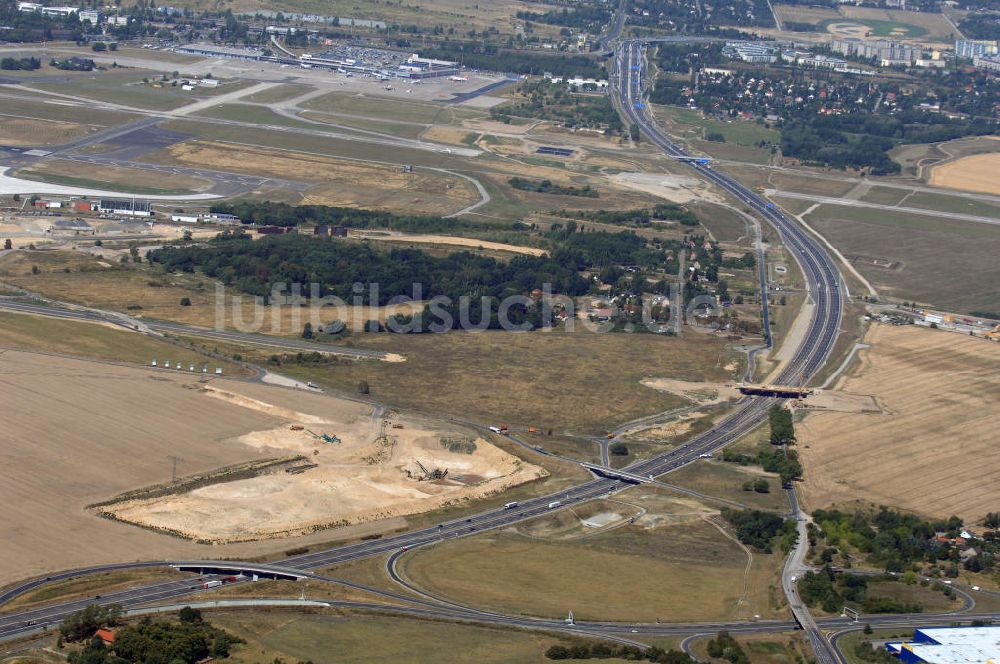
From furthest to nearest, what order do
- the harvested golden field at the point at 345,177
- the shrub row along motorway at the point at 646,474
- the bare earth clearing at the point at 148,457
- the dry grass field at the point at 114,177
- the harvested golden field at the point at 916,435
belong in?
the harvested golden field at the point at 345,177, the dry grass field at the point at 114,177, the harvested golden field at the point at 916,435, the bare earth clearing at the point at 148,457, the shrub row along motorway at the point at 646,474

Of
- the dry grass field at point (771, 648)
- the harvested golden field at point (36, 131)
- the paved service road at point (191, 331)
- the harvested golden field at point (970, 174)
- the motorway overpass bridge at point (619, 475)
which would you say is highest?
the harvested golden field at point (36, 131)

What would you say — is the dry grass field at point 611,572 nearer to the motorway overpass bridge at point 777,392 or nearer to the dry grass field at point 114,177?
the motorway overpass bridge at point 777,392

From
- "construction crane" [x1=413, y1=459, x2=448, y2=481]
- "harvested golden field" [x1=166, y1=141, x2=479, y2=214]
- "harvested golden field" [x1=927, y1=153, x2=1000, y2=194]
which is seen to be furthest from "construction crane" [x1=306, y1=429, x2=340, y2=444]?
"harvested golden field" [x1=927, y1=153, x2=1000, y2=194]

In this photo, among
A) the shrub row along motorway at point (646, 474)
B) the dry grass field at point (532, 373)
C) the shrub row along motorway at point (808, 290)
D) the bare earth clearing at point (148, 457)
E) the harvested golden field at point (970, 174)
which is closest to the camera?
the shrub row along motorway at point (646, 474)

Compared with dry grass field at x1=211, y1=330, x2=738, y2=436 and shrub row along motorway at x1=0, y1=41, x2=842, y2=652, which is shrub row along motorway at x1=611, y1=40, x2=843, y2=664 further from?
dry grass field at x1=211, y1=330, x2=738, y2=436

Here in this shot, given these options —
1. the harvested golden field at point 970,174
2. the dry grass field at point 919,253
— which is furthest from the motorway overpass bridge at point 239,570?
the harvested golden field at point 970,174

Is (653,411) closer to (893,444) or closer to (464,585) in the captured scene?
(893,444)

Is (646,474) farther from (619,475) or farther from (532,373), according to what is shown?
(532,373)
